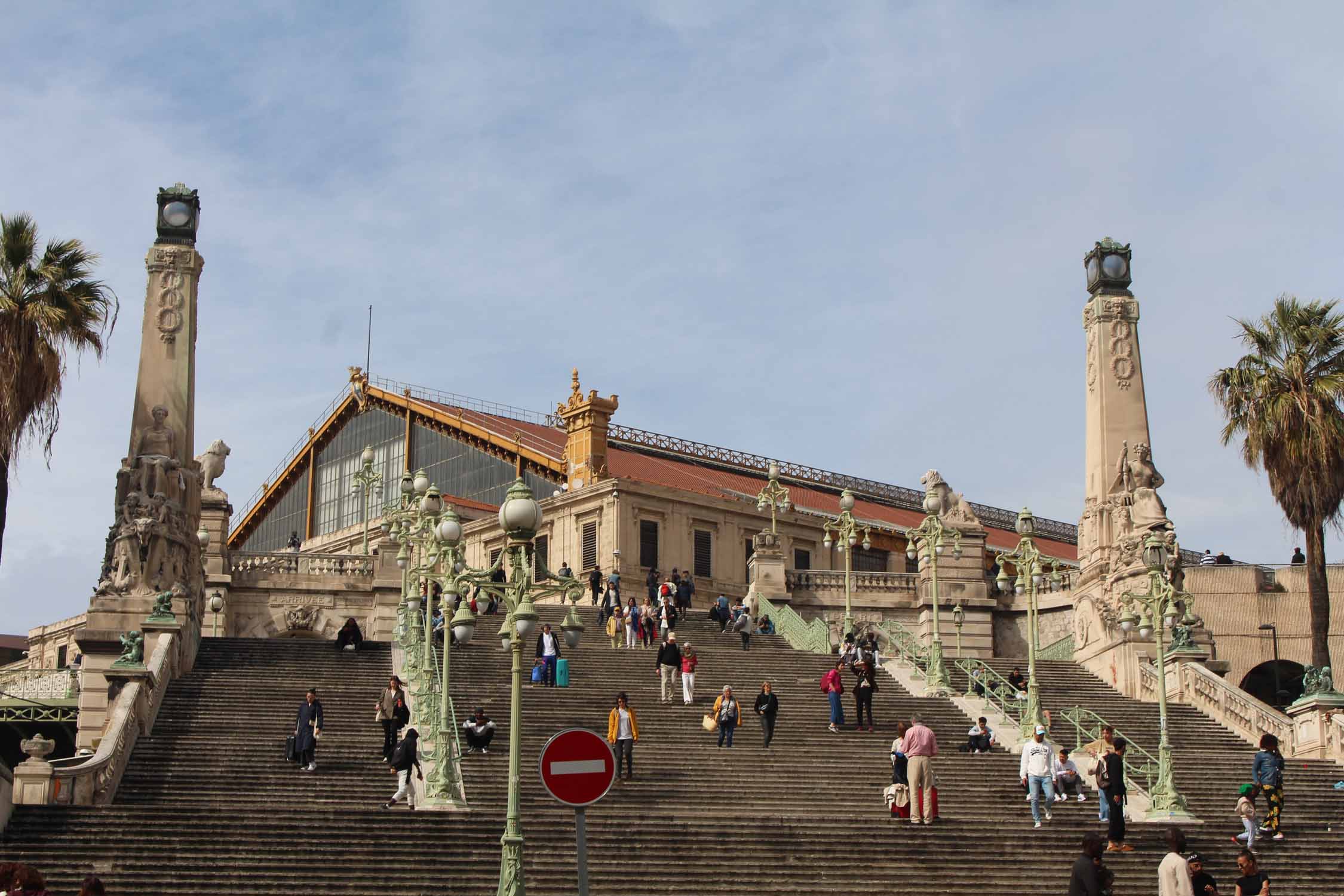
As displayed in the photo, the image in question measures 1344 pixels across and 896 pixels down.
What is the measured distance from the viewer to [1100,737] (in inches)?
1191

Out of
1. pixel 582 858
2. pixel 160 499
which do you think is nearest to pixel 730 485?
pixel 160 499

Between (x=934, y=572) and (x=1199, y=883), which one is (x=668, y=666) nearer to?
(x=934, y=572)

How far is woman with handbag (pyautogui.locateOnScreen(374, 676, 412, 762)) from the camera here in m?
27.0

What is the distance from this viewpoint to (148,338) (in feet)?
129

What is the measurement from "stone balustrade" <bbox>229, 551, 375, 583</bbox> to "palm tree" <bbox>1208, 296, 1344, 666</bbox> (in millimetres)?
20344

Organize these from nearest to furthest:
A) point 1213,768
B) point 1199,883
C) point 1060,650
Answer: point 1199,883 < point 1213,768 < point 1060,650

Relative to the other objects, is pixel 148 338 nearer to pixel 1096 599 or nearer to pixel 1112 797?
pixel 1096 599

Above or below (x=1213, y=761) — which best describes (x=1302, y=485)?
above

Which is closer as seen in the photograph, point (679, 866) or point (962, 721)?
point (679, 866)

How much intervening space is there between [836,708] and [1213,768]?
6004mm

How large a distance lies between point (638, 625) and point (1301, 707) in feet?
41.3

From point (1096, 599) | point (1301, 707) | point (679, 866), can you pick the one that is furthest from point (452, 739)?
point (1096, 599)

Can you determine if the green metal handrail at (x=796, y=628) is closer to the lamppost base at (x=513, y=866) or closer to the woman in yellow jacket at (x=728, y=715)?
the woman in yellow jacket at (x=728, y=715)

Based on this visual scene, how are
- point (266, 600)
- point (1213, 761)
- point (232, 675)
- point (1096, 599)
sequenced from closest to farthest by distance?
point (1213, 761)
point (232, 675)
point (1096, 599)
point (266, 600)
